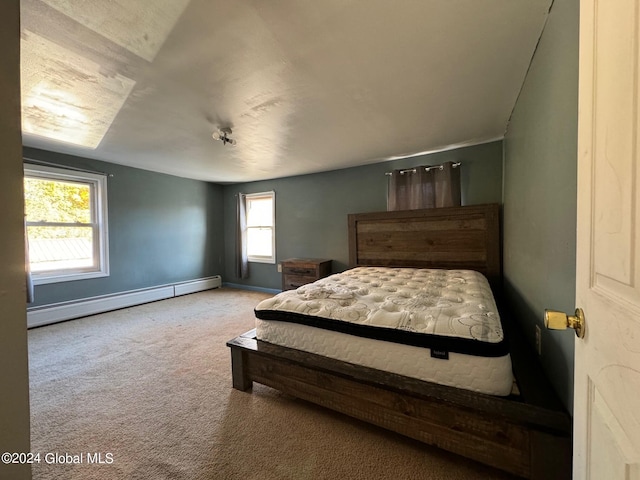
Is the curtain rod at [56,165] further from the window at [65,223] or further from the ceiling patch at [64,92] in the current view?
the ceiling patch at [64,92]

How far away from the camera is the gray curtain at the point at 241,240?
4902 mm

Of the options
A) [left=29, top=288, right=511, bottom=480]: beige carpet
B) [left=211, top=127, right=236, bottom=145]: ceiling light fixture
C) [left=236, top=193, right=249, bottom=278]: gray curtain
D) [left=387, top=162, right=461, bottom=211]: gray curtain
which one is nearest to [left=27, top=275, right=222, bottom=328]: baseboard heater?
[left=236, top=193, right=249, bottom=278]: gray curtain

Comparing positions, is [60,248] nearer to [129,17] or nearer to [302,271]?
[302,271]

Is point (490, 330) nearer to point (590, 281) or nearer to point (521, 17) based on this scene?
point (590, 281)

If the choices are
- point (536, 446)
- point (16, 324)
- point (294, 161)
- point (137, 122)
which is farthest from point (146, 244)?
point (536, 446)

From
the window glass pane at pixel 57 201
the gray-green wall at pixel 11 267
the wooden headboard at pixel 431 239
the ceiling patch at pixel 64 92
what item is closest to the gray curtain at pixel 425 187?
the wooden headboard at pixel 431 239

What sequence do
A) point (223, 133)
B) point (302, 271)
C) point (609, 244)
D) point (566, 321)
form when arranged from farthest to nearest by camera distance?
point (302, 271) < point (223, 133) < point (566, 321) < point (609, 244)

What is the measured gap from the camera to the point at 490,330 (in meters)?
1.14

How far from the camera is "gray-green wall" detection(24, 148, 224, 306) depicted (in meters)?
3.39

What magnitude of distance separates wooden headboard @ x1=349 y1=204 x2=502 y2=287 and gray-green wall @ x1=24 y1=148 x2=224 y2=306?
3106 mm

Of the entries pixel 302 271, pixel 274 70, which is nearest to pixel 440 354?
pixel 274 70

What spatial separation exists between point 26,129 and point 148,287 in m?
2.50

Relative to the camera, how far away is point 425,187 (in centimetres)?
318

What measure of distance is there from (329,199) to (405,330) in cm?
309
